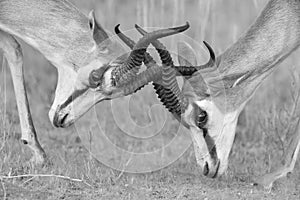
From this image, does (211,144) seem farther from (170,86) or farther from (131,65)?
(131,65)

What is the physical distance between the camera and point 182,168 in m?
8.59

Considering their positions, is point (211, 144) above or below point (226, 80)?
below

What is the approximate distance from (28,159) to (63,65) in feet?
3.48

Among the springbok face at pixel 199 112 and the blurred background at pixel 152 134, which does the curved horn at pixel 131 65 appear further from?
the blurred background at pixel 152 134

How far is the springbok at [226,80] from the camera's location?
7707mm

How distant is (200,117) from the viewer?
770 centimetres

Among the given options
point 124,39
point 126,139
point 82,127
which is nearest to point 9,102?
point 82,127

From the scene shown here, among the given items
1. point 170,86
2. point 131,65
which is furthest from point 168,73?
point 131,65

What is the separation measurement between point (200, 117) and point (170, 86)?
1.35 ft

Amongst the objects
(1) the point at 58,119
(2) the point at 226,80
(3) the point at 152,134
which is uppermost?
(2) the point at 226,80

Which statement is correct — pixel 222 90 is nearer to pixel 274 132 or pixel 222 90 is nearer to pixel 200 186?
pixel 200 186

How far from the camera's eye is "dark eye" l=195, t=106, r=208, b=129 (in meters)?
7.70

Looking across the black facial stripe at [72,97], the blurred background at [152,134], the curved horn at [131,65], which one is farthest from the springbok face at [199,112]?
the black facial stripe at [72,97]

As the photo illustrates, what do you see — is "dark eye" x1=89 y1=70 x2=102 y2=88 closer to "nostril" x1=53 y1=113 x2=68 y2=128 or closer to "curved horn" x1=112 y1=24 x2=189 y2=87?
"curved horn" x1=112 y1=24 x2=189 y2=87
